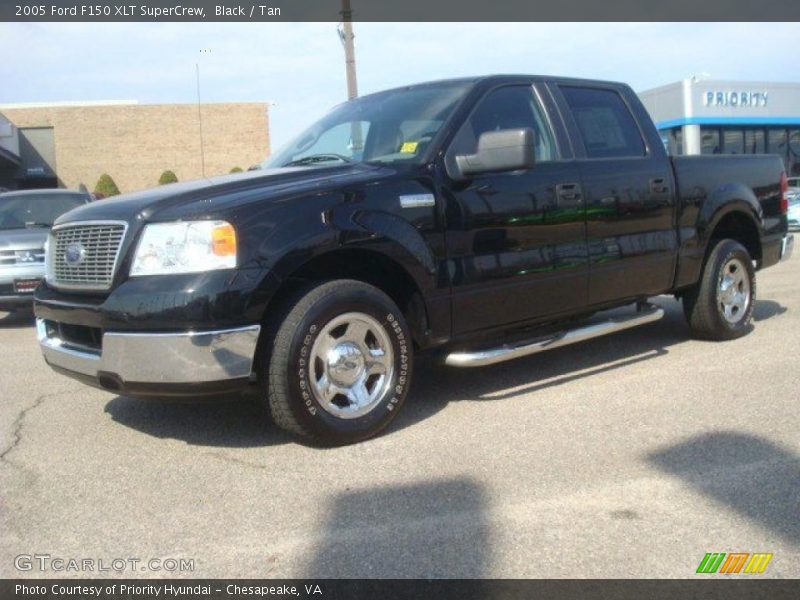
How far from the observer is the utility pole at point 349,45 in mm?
16047

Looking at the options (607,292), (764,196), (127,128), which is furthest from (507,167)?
(127,128)

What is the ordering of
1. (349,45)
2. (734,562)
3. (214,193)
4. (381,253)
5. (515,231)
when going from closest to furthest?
(734,562), (214,193), (381,253), (515,231), (349,45)

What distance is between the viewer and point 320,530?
3145mm

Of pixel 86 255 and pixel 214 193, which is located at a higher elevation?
pixel 214 193

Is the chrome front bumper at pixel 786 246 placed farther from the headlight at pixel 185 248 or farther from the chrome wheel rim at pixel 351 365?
the headlight at pixel 185 248

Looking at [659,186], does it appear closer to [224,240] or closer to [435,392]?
[435,392]

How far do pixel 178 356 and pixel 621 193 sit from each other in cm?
317

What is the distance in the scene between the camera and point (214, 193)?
3963mm

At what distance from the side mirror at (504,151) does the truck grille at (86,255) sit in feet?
6.28

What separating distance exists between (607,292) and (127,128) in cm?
5163

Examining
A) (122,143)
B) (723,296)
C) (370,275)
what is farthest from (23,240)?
(122,143)

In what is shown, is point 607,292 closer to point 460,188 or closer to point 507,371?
point 507,371

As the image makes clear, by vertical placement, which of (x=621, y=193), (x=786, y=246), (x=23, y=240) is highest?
(x=621, y=193)

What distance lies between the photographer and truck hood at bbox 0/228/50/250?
8.96 metres
